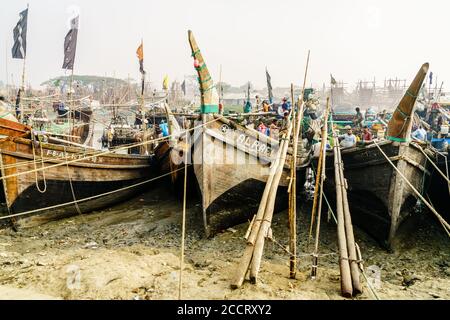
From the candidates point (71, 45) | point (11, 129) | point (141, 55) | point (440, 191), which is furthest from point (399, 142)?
point (71, 45)

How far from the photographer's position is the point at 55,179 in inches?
329

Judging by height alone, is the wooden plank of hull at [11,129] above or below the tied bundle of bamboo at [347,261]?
above

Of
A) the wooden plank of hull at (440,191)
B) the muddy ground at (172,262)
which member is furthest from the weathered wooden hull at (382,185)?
the wooden plank of hull at (440,191)

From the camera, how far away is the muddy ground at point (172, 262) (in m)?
4.59

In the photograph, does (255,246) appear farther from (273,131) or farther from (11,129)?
(11,129)

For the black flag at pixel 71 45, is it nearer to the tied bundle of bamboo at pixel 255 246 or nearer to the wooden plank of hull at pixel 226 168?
the wooden plank of hull at pixel 226 168

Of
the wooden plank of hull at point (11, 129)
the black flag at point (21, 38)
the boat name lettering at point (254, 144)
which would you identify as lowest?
the boat name lettering at point (254, 144)

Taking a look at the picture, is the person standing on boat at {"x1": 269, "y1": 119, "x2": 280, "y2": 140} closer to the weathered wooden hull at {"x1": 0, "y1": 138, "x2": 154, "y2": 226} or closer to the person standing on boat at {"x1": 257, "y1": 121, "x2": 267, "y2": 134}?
the person standing on boat at {"x1": 257, "y1": 121, "x2": 267, "y2": 134}

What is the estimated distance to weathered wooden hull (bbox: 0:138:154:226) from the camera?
7582mm

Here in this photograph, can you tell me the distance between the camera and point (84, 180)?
29.2 feet

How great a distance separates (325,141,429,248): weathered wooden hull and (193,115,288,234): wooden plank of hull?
223cm

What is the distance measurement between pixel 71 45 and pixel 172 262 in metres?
9.53

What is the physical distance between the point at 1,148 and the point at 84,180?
2198 mm

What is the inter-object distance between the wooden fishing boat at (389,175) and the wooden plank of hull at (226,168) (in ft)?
7.51
